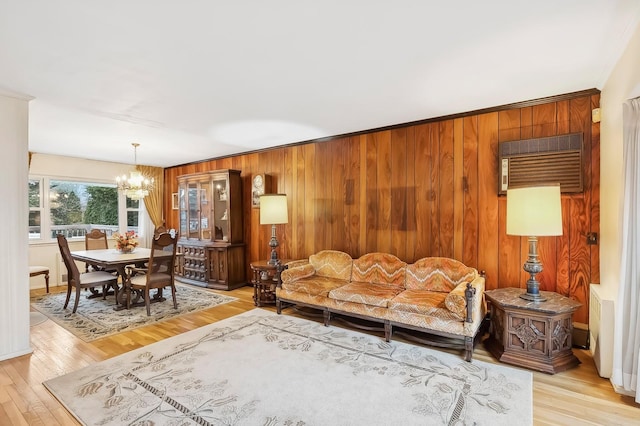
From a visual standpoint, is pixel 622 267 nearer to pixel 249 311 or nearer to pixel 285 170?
pixel 249 311

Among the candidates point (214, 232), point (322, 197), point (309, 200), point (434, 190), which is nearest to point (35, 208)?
point (214, 232)

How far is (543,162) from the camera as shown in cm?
314

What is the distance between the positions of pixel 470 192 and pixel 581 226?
41.5 inches

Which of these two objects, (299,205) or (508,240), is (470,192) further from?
(299,205)

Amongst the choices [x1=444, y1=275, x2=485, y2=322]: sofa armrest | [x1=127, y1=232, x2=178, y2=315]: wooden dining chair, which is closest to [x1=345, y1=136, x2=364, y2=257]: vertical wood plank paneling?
[x1=444, y1=275, x2=485, y2=322]: sofa armrest

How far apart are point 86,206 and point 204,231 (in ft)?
9.22

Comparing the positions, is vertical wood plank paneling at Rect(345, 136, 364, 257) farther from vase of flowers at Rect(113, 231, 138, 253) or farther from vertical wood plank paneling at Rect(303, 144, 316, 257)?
vase of flowers at Rect(113, 231, 138, 253)

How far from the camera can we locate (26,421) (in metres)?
2.00

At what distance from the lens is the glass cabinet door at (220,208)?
571cm

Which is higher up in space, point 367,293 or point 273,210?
point 273,210

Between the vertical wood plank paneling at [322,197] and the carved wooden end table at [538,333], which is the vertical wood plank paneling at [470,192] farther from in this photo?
the vertical wood plank paneling at [322,197]

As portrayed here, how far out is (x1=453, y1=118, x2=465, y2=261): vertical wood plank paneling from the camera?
11.9 ft

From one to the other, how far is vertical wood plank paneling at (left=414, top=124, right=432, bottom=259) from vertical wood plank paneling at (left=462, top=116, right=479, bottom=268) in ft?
1.36

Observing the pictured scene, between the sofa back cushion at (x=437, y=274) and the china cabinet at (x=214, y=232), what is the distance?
10.7ft
